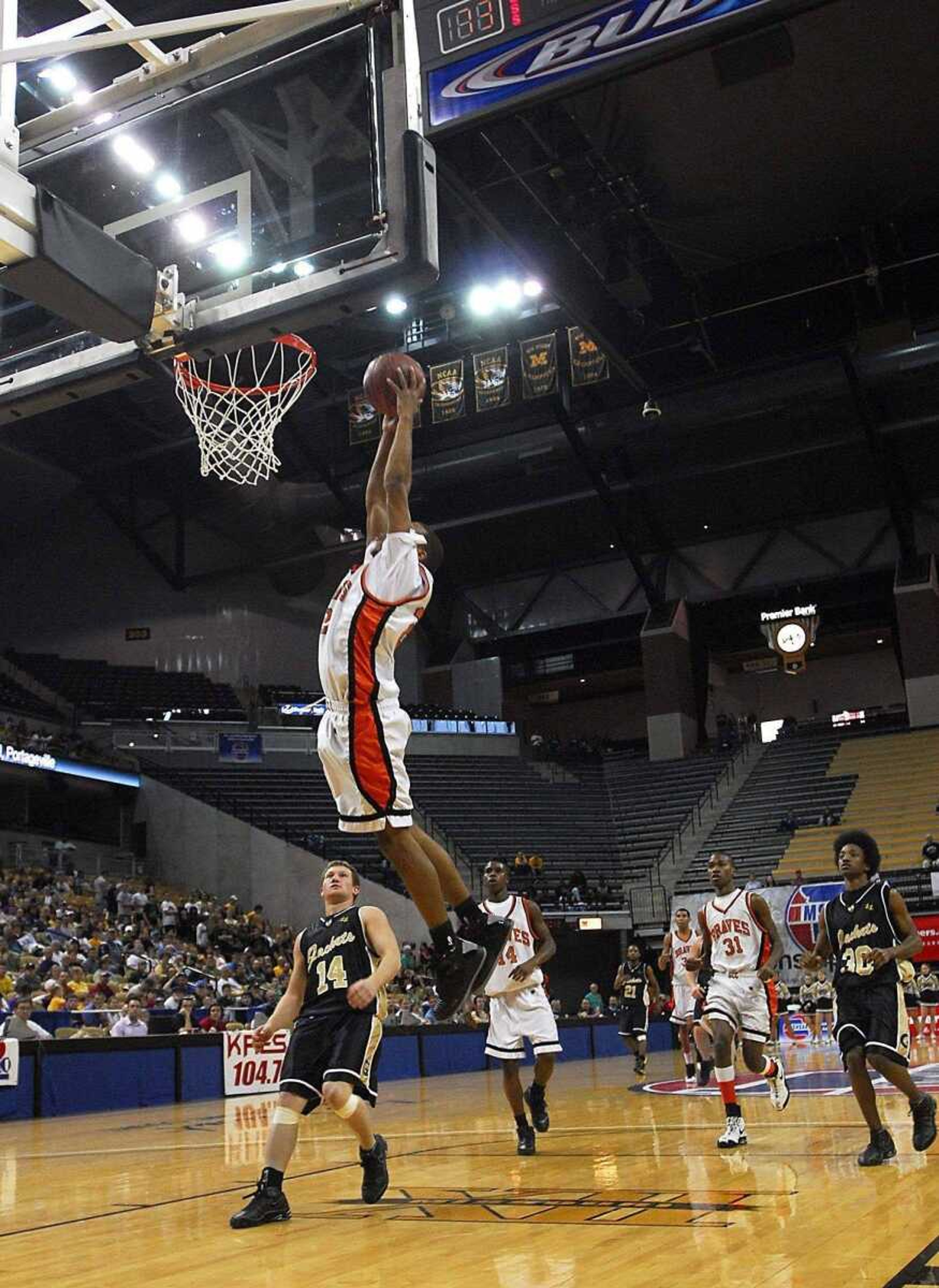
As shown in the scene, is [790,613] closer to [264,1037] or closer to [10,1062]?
[10,1062]

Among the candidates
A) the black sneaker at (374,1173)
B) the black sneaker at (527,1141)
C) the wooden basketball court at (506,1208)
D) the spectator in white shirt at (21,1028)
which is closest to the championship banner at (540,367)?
the spectator in white shirt at (21,1028)

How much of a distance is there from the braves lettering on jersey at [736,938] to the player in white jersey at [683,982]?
14.5 ft

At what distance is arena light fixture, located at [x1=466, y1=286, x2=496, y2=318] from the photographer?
2592 cm

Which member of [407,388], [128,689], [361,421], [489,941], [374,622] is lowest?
[489,941]

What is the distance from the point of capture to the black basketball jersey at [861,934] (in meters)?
7.22

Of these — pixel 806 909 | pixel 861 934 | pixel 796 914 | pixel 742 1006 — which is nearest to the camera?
pixel 861 934

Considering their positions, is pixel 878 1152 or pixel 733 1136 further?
pixel 733 1136

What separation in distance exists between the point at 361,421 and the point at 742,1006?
2238 cm

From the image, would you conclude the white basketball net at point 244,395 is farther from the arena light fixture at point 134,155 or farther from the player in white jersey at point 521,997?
the player in white jersey at point 521,997

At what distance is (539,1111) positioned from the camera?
29.6 feet

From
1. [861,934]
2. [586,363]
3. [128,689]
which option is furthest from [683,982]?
[128,689]

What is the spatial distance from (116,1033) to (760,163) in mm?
16569

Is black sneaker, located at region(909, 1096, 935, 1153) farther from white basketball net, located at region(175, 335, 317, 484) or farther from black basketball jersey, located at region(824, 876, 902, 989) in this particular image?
white basketball net, located at region(175, 335, 317, 484)

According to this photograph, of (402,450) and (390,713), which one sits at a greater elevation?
(402,450)
